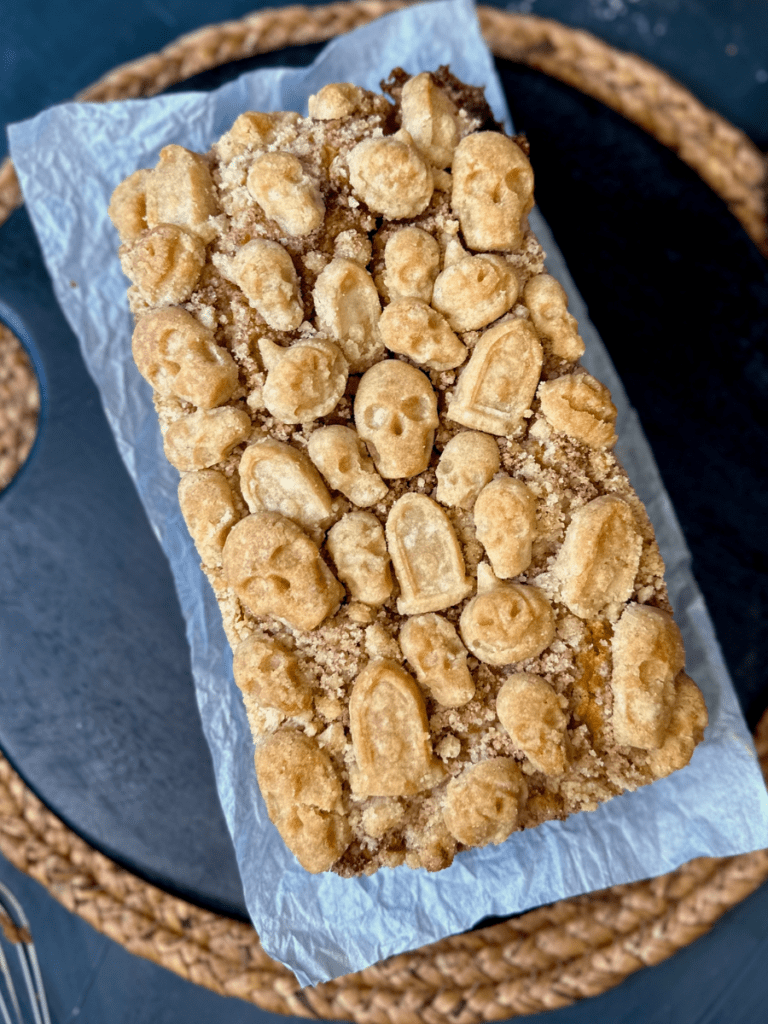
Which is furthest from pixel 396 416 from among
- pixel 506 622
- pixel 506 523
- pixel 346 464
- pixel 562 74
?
pixel 562 74

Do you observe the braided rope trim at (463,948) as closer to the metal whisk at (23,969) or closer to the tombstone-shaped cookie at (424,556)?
the metal whisk at (23,969)

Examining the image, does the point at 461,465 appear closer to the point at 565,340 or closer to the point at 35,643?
the point at 565,340

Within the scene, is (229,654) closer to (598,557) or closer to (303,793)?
(303,793)

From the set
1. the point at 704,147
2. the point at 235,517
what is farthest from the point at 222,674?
the point at 704,147

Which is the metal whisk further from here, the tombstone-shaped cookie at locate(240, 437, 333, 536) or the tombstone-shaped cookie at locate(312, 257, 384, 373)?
the tombstone-shaped cookie at locate(312, 257, 384, 373)

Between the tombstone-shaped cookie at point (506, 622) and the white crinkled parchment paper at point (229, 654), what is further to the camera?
the white crinkled parchment paper at point (229, 654)

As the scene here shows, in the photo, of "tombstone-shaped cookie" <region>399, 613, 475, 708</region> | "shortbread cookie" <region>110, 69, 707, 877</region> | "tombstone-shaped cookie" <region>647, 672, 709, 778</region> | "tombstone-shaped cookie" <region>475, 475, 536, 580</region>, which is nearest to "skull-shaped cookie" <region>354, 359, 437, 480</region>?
"shortbread cookie" <region>110, 69, 707, 877</region>

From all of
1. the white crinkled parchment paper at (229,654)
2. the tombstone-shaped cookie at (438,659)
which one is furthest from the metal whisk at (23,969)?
the tombstone-shaped cookie at (438,659)

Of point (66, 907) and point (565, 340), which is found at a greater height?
point (565, 340)
